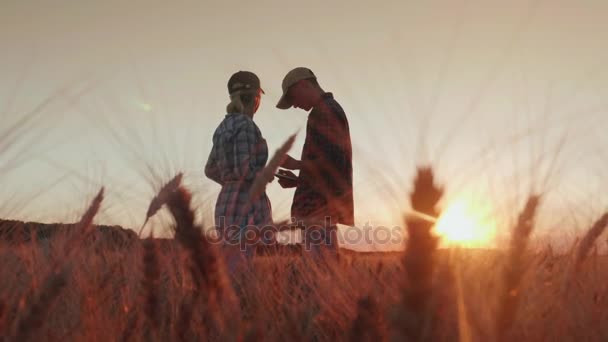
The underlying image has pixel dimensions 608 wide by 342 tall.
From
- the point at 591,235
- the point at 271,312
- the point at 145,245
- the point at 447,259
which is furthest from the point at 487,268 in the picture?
the point at 145,245

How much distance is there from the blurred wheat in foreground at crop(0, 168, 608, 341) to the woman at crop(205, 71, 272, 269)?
190 centimetres

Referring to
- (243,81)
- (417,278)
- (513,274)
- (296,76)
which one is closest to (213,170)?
(243,81)

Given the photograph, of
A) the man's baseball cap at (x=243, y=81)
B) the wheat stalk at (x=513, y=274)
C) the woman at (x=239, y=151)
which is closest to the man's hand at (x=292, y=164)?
the woman at (x=239, y=151)

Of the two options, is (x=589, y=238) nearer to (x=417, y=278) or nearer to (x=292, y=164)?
(x=417, y=278)

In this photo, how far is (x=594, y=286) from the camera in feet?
5.76

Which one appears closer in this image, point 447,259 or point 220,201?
point 447,259

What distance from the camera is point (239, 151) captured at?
12.9ft

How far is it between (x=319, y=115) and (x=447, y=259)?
367 cm

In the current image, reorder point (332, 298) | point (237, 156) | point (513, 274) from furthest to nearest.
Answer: point (237, 156)
point (332, 298)
point (513, 274)

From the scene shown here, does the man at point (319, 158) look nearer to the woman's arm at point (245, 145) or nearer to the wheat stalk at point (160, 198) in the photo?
the woman's arm at point (245, 145)

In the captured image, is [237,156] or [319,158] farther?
[319,158]

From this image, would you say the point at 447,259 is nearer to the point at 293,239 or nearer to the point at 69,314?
the point at 69,314

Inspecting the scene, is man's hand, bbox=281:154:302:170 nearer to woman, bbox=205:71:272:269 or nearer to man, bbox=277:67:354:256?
man, bbox=277:67:354:256

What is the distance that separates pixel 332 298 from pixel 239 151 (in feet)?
8.47
